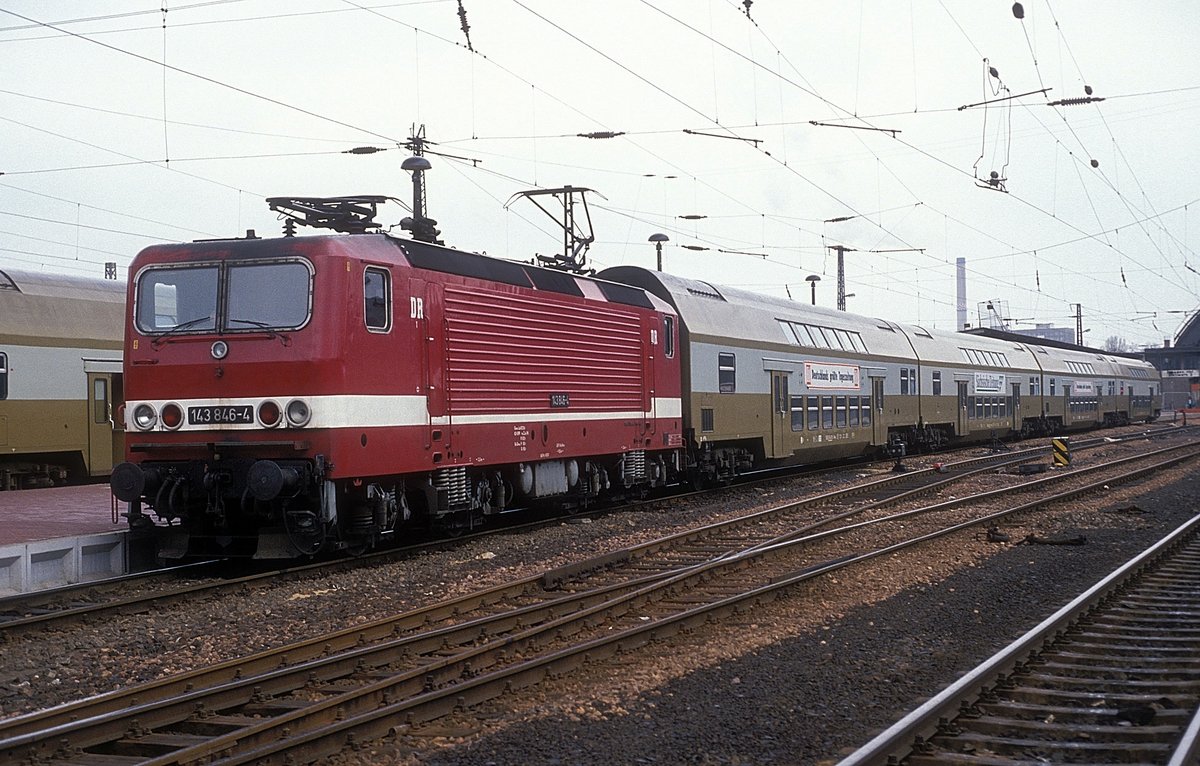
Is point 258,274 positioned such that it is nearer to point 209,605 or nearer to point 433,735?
point 209,605

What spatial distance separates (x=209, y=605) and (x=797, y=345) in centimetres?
1776

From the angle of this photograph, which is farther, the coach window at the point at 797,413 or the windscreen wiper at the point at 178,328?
the coach window at the point at 797,413

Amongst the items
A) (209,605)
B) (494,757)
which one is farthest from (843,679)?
(209,605)

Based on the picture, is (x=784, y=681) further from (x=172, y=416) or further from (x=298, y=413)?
(x=172, y=416)

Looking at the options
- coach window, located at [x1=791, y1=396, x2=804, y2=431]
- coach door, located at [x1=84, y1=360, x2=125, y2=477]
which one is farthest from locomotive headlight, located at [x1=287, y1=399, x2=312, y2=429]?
coach window, located at [x1=791, y1=396, x2=804, y2=431]

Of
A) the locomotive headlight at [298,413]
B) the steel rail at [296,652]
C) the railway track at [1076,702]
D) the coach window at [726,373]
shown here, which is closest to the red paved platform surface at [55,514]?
the locomotive headlight at [298,413]

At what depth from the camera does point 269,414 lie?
1215cm

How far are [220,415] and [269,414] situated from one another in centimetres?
61

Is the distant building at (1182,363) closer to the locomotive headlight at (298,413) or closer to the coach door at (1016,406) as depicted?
the coach door at (1016,406)

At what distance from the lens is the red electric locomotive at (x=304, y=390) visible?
1213 cm

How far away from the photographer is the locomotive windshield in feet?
40.4

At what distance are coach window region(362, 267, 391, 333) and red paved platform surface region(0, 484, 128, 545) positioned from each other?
13.5 ft

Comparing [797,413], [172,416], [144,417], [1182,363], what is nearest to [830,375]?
[797,413]

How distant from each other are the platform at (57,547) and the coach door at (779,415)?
45.0 ft
